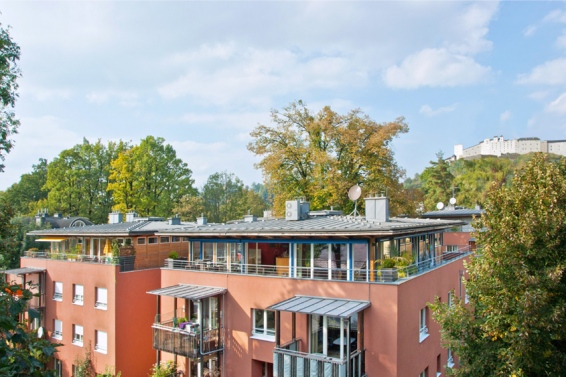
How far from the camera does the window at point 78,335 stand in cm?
2266

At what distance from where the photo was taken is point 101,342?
2147cm

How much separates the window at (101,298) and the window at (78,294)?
1517 mm

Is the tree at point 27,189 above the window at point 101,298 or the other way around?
above

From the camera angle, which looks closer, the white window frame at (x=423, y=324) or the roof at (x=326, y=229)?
the roof at (x=326, y=229)

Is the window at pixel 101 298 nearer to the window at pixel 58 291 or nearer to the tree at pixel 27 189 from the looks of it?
the window at pixel 58 291

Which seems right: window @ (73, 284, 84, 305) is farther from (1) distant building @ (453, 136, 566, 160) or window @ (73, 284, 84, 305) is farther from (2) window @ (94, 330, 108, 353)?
(1) distant building @ (453, 136, 566, 160)

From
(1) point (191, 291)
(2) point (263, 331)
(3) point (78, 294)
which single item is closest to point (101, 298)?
(3) point (78, 294)

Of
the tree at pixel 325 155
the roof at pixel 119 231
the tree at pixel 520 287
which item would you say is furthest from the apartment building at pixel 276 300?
the tree at pixel 325 155

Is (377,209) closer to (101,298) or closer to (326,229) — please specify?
(326,229)

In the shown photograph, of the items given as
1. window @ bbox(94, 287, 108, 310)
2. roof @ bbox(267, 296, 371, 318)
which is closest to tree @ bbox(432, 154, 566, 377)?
roof @ bbox(267, 296, 371, 318)

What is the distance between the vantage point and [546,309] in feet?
31.3

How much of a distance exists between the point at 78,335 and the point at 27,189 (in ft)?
146

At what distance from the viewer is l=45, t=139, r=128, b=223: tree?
46344 mm

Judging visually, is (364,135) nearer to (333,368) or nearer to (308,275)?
(308,275)
